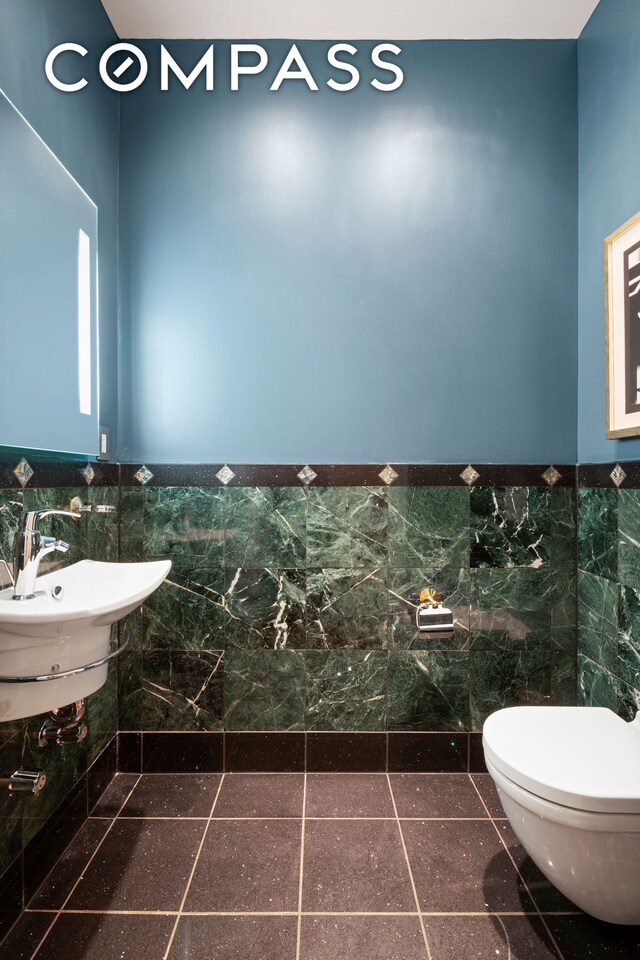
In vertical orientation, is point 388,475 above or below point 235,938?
above

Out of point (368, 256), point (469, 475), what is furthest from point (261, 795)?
point (368, 256)

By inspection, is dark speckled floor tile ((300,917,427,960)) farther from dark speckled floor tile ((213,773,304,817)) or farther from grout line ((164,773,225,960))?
dark speckled floor tile ((213,773,304,817))

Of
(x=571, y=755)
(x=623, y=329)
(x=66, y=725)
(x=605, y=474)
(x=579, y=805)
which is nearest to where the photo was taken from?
(x=579, y=805)

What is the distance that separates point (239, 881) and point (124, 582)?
0.92 meters

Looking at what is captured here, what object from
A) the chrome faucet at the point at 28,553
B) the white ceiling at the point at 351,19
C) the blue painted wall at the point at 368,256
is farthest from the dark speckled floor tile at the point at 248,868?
the white ceiling at the point at 351,19

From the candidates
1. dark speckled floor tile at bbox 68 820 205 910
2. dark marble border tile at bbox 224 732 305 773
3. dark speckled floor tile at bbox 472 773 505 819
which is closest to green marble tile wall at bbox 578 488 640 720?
dark speckled floor tile at bbox 472 773 505 819

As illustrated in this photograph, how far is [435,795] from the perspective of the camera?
1.91 metres

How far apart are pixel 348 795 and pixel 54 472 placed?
1.51 metres

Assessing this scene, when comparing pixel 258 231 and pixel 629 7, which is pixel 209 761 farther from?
pixel 629 7

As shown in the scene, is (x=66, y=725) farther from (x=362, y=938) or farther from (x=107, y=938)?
(x=362, y=938)

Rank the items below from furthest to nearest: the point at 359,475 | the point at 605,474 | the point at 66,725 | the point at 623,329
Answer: the point at 359,475 → the point at 605,474 → the point at 623,329 → the point at 66,725

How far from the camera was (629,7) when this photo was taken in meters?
1.73

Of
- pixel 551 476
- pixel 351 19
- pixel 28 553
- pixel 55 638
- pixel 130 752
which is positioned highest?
pixel 351 19

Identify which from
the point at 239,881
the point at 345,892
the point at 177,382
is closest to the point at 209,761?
the point at 239,881
